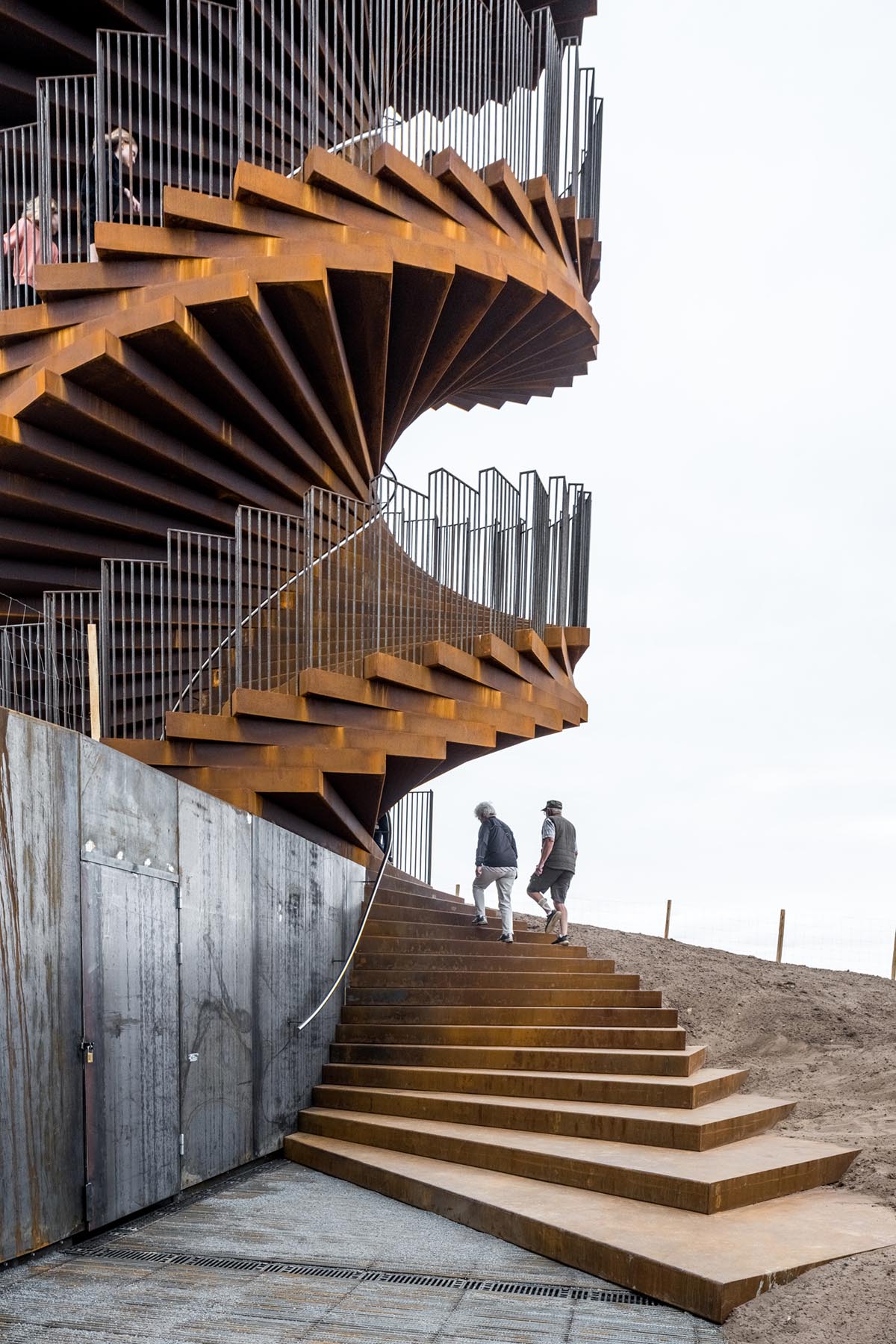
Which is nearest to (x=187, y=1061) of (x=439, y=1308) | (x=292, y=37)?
(x=439, y=1308)

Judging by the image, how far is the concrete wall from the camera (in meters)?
5.99

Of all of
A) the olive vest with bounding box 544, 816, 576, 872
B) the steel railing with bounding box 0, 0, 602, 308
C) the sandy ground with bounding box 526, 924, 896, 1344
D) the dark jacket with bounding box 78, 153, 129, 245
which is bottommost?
the sandy ground with bounding box 526, 924, 896, 1344

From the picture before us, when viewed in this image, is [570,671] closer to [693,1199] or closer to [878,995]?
[878,995]

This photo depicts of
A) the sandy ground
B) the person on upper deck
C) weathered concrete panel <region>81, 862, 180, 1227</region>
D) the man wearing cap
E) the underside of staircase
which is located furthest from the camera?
the man wearing cap

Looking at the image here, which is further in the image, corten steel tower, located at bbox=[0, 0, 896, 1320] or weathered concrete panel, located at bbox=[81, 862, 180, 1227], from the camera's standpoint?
corten steel tower, located at bbox=[0, 0, 896, 1320]

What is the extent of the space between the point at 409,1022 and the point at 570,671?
5661 millimetres

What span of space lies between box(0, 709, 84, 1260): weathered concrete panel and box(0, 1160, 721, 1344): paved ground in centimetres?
29

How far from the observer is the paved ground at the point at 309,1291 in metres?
5.22

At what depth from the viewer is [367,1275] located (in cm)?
611

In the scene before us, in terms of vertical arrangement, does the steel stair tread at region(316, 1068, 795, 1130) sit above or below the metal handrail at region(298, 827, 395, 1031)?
below

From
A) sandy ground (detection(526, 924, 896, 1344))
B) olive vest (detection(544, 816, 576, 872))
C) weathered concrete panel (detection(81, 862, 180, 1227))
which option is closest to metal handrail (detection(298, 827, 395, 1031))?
olive vest (detection(544, 816, 576, 872))

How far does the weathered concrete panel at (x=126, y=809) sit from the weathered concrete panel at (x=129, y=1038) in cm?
14

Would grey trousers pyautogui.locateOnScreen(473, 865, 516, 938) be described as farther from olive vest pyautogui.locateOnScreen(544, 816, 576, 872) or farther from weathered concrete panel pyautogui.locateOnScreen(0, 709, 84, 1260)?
weathered concrete panel pyautogui.locateOnScreen(0, 709, 84, 1260)

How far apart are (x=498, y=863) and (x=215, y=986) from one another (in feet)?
15.0
